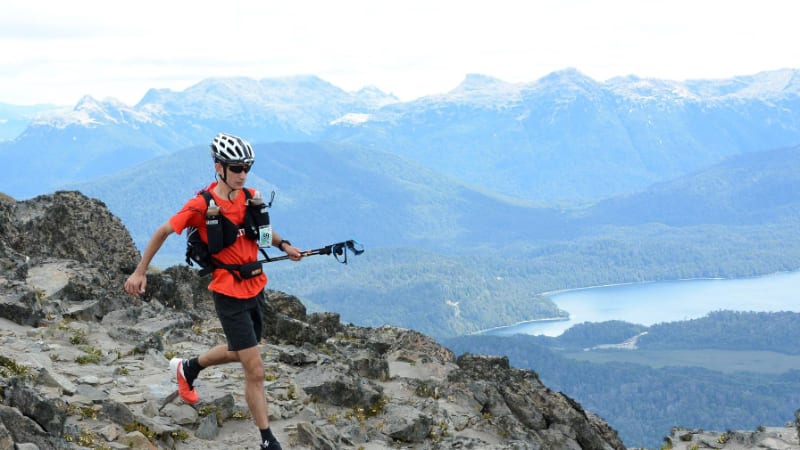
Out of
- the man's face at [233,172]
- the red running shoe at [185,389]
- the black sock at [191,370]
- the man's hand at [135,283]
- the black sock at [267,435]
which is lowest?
the black sock at [267,435]

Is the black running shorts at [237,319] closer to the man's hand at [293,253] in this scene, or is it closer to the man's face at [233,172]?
the man's hand at [293,253]

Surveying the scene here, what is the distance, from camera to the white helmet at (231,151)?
1206 cm

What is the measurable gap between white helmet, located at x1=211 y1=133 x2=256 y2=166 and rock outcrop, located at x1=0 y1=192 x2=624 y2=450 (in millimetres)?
3967

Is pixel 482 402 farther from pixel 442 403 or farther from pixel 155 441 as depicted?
pixel 155 441

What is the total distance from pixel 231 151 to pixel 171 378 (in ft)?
17.1

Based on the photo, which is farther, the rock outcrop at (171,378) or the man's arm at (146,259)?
the rock outcrop at (171,378)

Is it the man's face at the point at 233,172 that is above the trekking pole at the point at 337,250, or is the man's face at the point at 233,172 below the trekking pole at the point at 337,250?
above

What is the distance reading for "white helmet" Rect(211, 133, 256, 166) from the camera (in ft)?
39.6

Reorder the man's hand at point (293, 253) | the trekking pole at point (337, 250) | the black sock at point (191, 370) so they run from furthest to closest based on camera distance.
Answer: the black sock at point (191, 370)
the trekking pole at point (337, 250)
the man's hand at point (293, 253)

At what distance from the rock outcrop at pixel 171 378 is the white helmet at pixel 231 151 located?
3.97m

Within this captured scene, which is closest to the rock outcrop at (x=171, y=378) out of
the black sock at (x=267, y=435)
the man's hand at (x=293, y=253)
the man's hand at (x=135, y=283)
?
the black sock at (x=267, y=435)

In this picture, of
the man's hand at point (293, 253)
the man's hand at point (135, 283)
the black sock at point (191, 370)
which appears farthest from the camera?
the black sock at point (191, 370)

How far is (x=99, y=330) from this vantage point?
18234 mm

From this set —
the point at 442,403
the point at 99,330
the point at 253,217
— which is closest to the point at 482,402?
the point at 442,403
